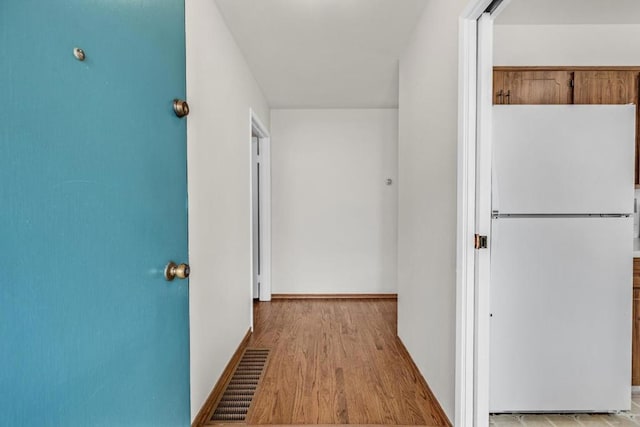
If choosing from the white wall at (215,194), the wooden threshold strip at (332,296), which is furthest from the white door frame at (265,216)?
the white wall at (215,194)

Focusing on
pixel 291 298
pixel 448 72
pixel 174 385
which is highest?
pixel 448 72

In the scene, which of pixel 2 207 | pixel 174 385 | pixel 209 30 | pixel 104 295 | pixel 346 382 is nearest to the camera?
pixel 2 207

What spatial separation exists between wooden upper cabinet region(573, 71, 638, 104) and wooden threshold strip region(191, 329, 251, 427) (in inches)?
108

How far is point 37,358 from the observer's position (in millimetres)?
693

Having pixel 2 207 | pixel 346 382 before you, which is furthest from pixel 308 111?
pixel 2 207

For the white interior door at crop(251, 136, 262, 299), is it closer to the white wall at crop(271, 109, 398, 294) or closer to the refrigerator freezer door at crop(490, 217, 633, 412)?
the white wall at crop(271, 109, 398, 294)

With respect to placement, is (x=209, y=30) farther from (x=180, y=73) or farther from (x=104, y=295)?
(x=104, y=295)

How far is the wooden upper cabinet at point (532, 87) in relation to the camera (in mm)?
2074

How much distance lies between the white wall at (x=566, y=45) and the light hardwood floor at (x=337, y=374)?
2219 mm

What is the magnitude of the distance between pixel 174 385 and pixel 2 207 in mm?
855

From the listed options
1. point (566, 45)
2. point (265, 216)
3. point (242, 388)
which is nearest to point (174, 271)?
point (242, 388)

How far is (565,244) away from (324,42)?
2105 millimetres

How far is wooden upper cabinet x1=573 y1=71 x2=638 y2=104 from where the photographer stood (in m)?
2.09

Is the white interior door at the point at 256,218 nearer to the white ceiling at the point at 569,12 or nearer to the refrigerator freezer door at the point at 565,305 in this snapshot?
the white ceiling at the point at 569,12
